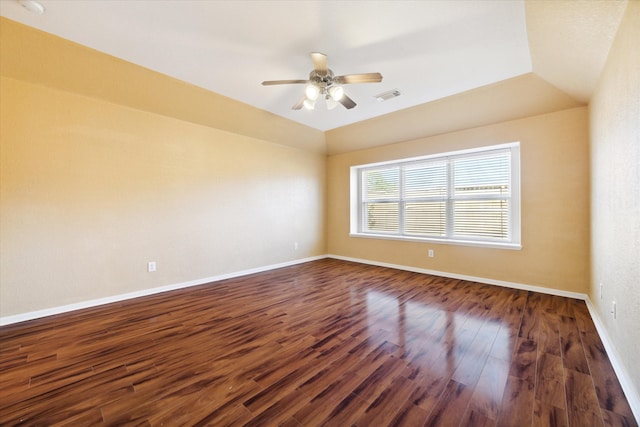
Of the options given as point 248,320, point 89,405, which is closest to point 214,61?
point 248,320

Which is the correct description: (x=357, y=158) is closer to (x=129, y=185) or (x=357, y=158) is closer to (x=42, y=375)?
(x=129, y=185)

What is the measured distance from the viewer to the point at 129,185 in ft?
10.5

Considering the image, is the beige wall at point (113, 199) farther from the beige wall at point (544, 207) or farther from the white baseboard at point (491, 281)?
the beige wall at point (544, 207)

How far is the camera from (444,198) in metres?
4.33

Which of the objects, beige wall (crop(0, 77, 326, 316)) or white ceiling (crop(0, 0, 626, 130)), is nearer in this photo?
white ceiling (crop(0, 0, 626, 130))

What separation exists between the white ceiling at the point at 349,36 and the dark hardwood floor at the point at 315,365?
247cm

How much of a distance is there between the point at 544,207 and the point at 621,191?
6.00 feet

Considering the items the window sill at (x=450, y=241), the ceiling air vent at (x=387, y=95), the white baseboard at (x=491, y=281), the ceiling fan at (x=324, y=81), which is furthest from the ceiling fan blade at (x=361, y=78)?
the white baseboard at (x=491, y=281)

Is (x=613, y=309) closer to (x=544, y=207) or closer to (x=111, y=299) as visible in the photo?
(x=544, y=207)

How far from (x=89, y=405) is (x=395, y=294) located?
9.99ft

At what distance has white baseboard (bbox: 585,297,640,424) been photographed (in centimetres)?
134

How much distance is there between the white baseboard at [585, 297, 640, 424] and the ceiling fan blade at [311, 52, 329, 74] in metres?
3.13

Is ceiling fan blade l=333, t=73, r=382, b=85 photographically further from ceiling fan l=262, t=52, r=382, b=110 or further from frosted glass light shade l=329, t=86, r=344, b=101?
frosted glass light shade l=329, t=86, r=344, b=101

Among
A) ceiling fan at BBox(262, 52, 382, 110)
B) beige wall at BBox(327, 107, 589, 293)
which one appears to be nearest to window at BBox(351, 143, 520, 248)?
beige wall at BBox(327, 107, 589, 293)
